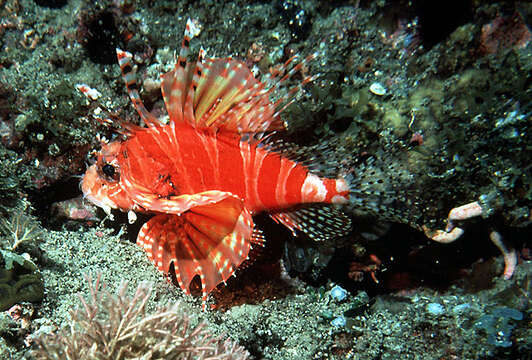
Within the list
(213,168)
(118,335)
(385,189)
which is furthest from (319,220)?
(118,335)

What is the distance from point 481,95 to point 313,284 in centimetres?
258

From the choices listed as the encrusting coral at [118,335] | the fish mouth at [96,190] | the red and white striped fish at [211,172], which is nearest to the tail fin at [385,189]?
the red and white striped fish at [211,172]

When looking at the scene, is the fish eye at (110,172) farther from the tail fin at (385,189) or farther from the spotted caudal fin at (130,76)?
the tail fin at (385,189)

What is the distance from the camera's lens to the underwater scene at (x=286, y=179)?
2.98 meters

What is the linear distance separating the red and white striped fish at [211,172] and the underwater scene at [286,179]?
2 centimetres

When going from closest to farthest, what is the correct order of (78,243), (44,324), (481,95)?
(44,324) < (481,95) < (78,243)

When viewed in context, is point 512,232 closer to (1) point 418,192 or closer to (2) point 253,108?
(1) point 418,192

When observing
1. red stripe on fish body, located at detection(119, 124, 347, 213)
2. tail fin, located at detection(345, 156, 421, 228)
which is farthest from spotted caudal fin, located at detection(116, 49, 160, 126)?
tail fin, located at detection(345, 156, 421, 228)

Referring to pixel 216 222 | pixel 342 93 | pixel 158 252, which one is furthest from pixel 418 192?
pixel 158 252

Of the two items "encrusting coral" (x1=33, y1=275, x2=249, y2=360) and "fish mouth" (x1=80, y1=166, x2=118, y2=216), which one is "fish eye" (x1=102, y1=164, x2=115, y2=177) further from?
"encrusting coral" (x1=33, y1=275, x2=249, y2=360)

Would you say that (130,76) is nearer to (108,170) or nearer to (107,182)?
(108,170)

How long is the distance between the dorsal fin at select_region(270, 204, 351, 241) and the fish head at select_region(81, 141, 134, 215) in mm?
1538

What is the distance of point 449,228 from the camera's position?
3.27 metres

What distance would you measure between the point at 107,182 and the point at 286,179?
5.59 ft
